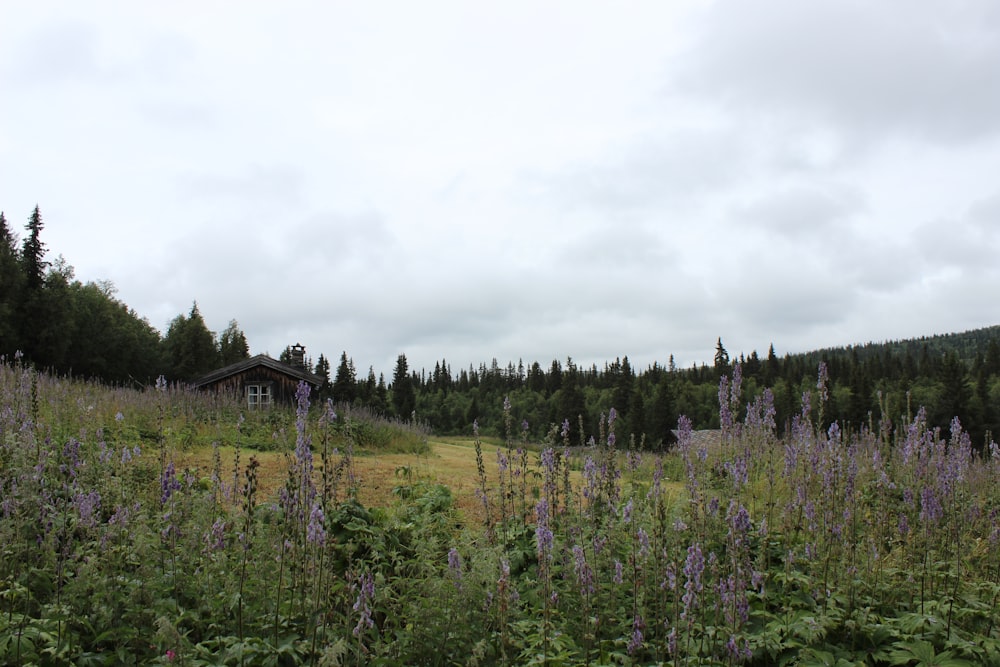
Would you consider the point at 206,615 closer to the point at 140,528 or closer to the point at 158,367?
the point at 140,528

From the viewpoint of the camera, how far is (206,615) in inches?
167

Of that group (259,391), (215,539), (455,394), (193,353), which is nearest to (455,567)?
(215,539)

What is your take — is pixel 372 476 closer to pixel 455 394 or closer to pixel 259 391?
pixel 259 391

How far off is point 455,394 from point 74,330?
78652 millimetres

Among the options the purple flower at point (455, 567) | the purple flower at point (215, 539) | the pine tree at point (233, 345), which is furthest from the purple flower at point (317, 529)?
the pine tree at point (233, 345)

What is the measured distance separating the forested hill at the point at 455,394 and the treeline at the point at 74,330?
11cm

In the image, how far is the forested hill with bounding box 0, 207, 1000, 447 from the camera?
149ft

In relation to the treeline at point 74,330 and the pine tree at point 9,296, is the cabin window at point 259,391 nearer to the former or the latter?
the treeline at point 74,330

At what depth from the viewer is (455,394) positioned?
122 metres

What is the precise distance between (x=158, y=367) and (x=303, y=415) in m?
71.4

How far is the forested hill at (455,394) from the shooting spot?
45562 millimetres

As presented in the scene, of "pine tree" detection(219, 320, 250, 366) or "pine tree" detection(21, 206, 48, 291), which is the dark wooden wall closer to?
"pine tree" detection(21, 206, 48, 291)

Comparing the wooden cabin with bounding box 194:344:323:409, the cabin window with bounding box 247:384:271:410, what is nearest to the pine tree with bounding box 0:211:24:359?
Result: the wooden cabin with bounding box 194:344:323:409

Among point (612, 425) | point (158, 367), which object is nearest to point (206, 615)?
point (612, 425)
